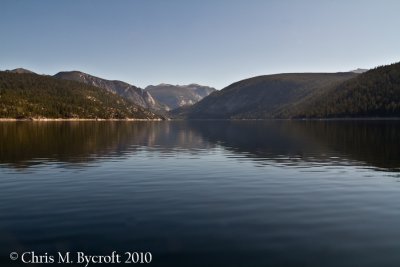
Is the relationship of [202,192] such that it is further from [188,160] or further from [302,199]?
[188,160]

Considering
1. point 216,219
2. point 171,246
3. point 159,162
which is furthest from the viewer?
point 159,162

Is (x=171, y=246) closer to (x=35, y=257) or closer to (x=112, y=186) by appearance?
(x=35, y=257)

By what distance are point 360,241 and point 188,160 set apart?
142 feet

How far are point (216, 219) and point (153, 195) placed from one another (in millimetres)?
9613

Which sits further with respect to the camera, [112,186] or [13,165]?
[13,165]

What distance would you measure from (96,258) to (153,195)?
15369mm

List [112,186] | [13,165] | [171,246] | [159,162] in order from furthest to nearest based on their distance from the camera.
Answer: [159,162], [13,165], [112,186], [171,246]

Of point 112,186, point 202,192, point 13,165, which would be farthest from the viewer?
point 13,165

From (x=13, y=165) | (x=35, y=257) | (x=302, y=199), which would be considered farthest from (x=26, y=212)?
(x=13, y=165)

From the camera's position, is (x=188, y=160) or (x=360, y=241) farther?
(x=188, y=160)

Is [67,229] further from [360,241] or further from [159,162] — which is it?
[159,162]

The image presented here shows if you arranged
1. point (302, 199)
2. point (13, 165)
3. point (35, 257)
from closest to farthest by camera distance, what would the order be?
point (35, 257) < point (302, 199) < point (13, 165)

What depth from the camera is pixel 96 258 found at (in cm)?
1889

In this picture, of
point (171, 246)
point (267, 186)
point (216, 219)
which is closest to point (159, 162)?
point (267, 186)
